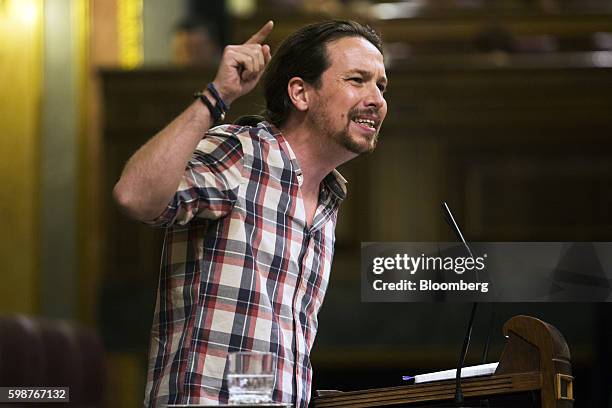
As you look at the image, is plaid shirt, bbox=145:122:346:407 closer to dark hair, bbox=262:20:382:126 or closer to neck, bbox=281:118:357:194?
neck, bbox=281:118:357:194

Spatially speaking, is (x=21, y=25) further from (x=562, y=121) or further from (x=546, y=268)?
(x=546, y=268)

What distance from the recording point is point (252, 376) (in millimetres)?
1510

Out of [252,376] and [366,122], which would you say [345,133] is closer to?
[366,122]

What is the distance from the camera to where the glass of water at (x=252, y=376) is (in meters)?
1.51

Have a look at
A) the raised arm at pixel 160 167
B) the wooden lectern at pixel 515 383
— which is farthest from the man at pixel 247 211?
the wooden lectern at pixel 515 383

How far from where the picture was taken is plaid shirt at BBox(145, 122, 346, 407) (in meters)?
1.78

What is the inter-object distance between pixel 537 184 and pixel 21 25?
2315 mm

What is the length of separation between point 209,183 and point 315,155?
0.24 metres

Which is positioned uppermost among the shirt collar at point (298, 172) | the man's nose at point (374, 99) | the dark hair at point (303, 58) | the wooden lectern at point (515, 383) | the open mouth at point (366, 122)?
the dark hair at point (303, 58)

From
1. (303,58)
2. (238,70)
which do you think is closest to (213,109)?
(238,70)

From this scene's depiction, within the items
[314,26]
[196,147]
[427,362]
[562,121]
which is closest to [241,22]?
[562,121]

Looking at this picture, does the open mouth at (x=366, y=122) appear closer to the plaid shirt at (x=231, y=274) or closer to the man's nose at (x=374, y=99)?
the man's nose at (x=374, y=99)

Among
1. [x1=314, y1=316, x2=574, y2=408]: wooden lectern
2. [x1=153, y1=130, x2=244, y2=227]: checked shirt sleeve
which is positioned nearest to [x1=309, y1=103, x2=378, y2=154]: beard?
[x1=153, y1=130, x2=244, y2=227]: checked shirt sleeve

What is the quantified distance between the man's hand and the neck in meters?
0.20
